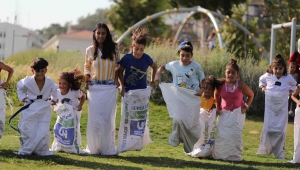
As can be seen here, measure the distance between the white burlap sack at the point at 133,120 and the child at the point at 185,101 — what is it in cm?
40

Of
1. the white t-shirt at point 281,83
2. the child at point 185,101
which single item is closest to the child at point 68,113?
the child at point 185,101

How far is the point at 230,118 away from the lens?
423 inches

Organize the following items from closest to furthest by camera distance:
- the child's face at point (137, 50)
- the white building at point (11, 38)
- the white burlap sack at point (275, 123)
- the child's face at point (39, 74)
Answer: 1. the child's face at point (39, 74)
2. the child's face at point (137, 50)
3. the white burlap sack at point (275, 123)
4. the white building at point (11, 38)

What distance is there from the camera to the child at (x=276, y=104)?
11.5m

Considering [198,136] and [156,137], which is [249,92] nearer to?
[198,136]

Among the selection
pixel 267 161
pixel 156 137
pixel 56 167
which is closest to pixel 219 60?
pixel 156 137

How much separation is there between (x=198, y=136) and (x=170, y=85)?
900 mm

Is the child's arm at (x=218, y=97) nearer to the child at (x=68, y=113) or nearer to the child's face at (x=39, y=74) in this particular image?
the child at (x=68, y=113)

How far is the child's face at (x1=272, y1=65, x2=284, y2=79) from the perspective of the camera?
452 inches

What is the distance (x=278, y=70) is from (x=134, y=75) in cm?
251

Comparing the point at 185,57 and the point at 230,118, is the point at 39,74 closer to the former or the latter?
the point at 185,57

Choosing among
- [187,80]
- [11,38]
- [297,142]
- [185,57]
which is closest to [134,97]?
[187,80]

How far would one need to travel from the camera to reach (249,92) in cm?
1084

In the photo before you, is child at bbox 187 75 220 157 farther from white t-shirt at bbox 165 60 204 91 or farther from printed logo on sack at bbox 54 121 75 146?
printed logo on sack at bbox 54 121 75 146
